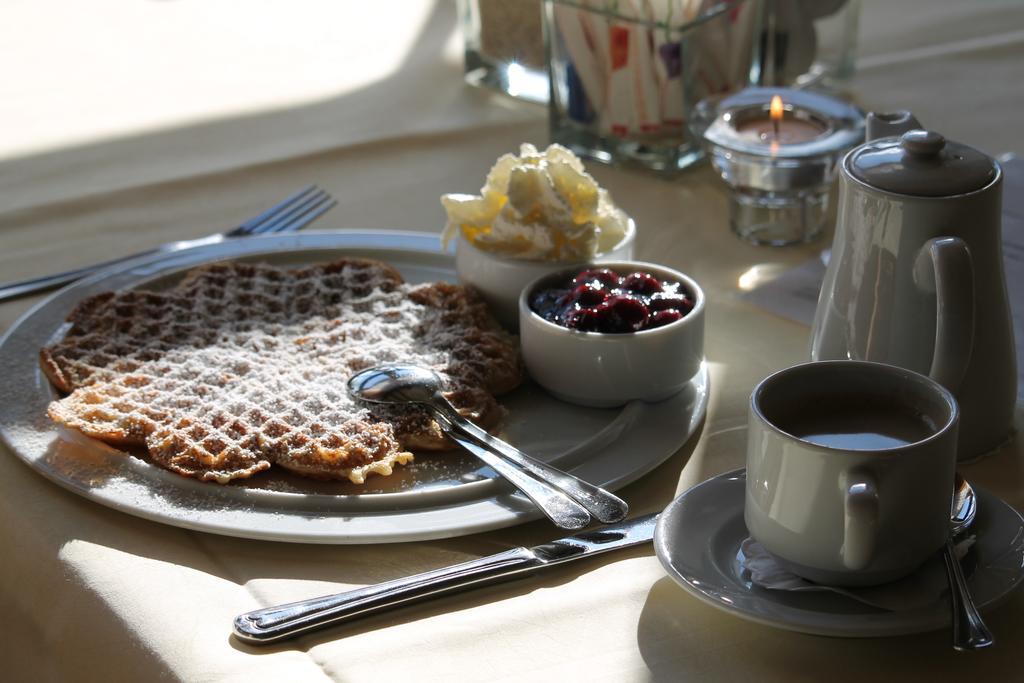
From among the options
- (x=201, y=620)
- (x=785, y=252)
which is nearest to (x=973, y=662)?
(x=201, y=620)

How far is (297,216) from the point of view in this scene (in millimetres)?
1295

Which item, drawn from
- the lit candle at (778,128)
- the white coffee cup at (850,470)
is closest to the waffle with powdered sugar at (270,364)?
the white coffee cup at (850,470)

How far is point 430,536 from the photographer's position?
74cm

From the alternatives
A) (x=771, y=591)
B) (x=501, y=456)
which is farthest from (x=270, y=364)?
(x=771, y=591)

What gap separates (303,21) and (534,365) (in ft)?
4.04

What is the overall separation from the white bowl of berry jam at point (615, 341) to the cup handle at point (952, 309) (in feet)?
0.68

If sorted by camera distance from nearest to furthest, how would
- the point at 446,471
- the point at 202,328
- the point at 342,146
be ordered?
the point at 446,471 → the point at 202,328 → the point at 342,146

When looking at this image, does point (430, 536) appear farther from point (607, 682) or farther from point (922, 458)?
point (922, 458)

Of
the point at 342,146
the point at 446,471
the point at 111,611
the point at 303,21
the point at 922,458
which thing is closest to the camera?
the point at 922,458

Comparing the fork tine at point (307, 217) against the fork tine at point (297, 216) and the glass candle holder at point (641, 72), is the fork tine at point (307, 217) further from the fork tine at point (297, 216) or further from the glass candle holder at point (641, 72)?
the glass candle holder at point (641, 72)

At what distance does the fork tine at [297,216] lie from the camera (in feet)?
4.14

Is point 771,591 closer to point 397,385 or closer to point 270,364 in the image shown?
point 397,385

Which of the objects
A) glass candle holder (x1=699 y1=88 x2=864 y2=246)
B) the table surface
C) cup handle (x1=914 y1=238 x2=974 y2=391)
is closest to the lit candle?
glass candle holder (x1=699 y1=88 x2=864 y2=246)

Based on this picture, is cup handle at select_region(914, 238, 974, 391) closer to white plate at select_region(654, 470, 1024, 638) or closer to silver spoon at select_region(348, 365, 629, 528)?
white plate at select_region(654, 470, 1024, 638)
